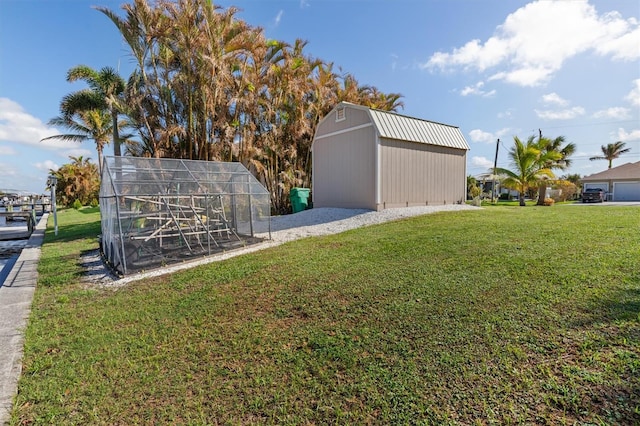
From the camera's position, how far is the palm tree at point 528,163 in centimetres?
1683

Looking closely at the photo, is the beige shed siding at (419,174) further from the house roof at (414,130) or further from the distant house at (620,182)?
the distant house at (620,182)

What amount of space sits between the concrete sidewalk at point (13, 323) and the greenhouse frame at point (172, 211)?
1.34 metres

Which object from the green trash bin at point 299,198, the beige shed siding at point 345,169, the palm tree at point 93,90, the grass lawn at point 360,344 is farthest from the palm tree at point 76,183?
the grass lawn at point 360,344

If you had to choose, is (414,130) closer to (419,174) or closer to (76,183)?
(419,174)

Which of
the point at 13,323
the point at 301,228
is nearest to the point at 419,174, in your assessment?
the point at 301,228

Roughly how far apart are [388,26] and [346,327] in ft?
34.0

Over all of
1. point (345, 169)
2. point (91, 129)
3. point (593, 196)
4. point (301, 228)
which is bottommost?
point (301, 228)

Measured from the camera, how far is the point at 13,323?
3656 millimetres

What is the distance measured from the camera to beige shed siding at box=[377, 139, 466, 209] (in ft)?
35.2

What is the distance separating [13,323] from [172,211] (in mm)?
4217

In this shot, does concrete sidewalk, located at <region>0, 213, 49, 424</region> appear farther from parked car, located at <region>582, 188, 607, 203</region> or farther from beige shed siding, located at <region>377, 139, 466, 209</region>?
parked car, located at <region>582, 188, 607, 203</region>

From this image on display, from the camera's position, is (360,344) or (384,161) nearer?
(360,344)

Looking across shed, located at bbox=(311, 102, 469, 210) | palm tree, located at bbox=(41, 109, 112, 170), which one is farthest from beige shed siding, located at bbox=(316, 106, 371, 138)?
palm tree, located at bbox=(41, 109, 112, 170)

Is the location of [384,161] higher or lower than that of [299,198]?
higher
